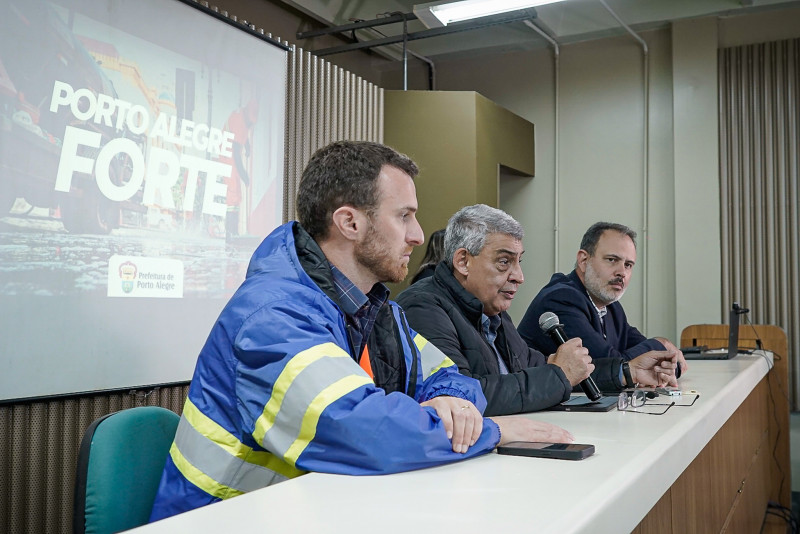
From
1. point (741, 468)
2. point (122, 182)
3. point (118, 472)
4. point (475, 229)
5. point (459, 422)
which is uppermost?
point (122, 182)

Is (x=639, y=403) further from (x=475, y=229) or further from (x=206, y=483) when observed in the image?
(x=206, y=483)

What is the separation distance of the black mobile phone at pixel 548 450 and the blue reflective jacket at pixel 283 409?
34mm

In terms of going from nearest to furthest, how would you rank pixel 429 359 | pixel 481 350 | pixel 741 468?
pixel 429 359 → pixel 481 350 → pixel 741 468

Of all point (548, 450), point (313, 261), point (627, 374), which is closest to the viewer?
point (548, 450)

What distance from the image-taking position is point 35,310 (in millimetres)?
2783

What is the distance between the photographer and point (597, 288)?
10.5 feet

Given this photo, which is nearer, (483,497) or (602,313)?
(483,497)

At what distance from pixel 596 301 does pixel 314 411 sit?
7.71ft

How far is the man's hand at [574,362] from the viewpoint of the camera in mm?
1877

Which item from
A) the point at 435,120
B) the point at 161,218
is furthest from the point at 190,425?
the point at 435,120

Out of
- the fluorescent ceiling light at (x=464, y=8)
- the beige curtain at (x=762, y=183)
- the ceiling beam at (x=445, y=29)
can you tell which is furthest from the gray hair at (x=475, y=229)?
the beige curtain at (x=762, y=183)

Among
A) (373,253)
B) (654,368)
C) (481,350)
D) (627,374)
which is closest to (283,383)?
(373,253)

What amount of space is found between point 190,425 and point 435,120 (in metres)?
4.23

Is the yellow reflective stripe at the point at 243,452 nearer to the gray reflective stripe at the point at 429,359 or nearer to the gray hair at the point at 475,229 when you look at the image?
the gray reflective stripe at the point at 429,359
